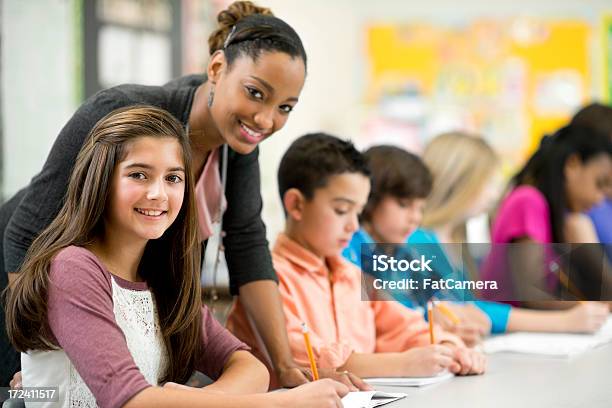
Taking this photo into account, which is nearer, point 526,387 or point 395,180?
point 526,387

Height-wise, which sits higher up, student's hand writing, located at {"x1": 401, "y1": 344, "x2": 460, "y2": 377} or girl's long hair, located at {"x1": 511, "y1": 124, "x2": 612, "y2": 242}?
girl's long hair, located at {"x1": 511, "y1": 124, "x2": 612, "y2": 242}

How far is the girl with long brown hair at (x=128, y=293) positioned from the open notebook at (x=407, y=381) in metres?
0.23

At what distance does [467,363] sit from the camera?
64.7 inches

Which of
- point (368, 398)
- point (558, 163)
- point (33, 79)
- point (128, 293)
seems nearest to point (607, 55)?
point (558, 163)

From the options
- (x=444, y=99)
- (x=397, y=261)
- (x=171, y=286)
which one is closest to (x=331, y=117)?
(x=444, y=99)

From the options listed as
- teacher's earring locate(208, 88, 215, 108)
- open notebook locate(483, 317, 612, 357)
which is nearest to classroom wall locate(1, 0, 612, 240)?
open notebook locate(483, 317, 612, 357)

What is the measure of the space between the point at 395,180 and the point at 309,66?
1.70 metres

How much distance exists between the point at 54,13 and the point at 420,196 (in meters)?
1.69

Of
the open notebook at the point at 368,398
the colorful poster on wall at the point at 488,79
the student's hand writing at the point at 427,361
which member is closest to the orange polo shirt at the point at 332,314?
the student's hand writing at the point at 427,361

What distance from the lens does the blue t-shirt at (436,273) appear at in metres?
1.80

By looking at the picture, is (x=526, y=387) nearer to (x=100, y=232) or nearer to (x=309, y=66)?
(x=100, y=232)

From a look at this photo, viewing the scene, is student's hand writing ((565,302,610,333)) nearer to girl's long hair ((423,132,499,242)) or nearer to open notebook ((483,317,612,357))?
open notebook ((483,317,612,357))

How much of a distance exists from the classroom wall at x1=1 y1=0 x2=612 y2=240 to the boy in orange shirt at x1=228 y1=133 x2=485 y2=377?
57.0 inches

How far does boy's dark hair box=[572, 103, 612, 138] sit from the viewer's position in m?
2.80
